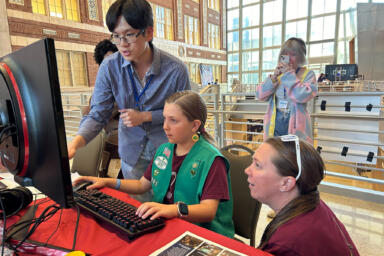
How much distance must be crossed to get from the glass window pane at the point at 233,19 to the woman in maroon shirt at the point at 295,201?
25.9m

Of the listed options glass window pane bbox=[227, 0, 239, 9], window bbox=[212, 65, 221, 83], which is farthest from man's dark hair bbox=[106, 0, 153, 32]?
glass window pane bbox=[227, 0, 239, 9]

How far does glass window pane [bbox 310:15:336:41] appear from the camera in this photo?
2097cm

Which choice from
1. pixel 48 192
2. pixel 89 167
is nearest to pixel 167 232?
pixel 48 192

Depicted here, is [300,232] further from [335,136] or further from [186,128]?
[335,136]

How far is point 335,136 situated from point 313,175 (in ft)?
11.9

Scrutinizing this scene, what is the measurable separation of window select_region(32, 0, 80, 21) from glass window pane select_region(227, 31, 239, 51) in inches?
622

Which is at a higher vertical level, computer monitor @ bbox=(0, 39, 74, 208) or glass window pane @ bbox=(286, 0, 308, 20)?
glass window pane @ bbox=(286, 0, 308, 20)

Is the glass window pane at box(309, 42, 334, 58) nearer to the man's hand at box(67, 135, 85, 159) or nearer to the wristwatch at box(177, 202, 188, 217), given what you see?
the man's hand at box(67, 135, 85, 159)

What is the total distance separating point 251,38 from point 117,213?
2551 centimetres

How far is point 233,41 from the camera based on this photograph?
24969 mm

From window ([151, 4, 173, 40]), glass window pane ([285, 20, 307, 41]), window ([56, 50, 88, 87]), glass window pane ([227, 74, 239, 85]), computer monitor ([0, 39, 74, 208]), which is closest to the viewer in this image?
computer monitor ([0, 39, 74, 208])

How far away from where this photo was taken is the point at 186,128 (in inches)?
55.2

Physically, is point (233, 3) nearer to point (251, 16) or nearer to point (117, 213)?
point (251, 16)

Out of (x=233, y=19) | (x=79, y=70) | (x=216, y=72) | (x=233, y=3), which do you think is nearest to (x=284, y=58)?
(x=79, y=70)
